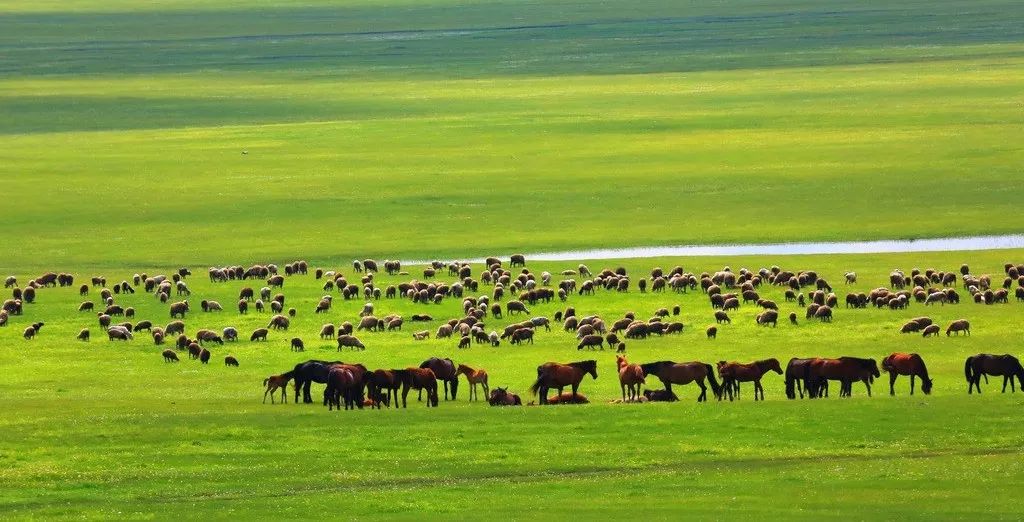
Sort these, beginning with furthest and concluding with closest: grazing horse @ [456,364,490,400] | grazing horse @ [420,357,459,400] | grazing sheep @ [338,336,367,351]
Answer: grazing sheep @ [338,336,367,351], grazing horse @ [456,364,490,400], grazing horse @ [420,357,459,400]

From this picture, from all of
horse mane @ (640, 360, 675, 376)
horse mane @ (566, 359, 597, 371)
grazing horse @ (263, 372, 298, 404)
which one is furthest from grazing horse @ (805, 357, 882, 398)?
grazing horse @ (263, 372, 298, 404)

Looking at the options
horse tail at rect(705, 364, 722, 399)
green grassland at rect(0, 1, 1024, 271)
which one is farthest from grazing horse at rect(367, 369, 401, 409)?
green grassland at rect(0, 1, 1024, 271)

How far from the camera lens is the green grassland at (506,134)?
5316 centimetres

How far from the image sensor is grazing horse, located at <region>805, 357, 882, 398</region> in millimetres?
26156

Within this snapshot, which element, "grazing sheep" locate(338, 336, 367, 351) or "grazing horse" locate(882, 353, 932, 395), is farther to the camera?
"grazing sheep" locate(338, 336, 367, 351)

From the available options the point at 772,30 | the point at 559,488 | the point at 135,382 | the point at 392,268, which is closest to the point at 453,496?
the point at 559,488

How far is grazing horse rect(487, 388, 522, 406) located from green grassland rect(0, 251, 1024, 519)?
35 cm

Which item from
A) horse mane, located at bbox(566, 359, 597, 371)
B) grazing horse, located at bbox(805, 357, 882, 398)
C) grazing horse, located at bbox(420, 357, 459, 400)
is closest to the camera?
grazing horse, located at bbox(805, 357, 882, 398)

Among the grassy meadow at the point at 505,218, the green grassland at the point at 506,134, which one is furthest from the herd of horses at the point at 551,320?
the green grassland at the point at 506,134

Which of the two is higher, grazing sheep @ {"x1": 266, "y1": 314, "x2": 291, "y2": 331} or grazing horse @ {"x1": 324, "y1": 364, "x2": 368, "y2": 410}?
grazing sheep @ {"x1": 266, "y1": 314, "x2": 291, "y2": 331}

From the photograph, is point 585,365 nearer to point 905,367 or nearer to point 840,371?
point 840,371

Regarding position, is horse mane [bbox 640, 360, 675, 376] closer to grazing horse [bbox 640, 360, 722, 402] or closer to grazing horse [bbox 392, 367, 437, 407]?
grazing horse [bbox 640, 360, 722, 402]

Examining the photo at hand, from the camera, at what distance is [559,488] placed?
21.1 metres

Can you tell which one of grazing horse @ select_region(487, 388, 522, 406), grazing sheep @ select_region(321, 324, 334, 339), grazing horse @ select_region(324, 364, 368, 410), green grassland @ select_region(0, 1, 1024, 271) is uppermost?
green grassland @ select_region(0, 1, 1024, 271)
